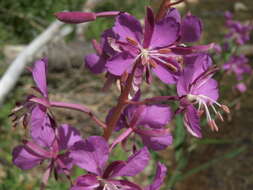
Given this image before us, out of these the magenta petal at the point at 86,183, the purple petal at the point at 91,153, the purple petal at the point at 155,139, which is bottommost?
the magenta petal at the point at 86,183

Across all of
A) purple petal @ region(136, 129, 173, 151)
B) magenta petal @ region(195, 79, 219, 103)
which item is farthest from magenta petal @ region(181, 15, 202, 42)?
purple petal @ region(136, 129, 173, 151)

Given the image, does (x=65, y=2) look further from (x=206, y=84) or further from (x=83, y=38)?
(x=206, y=84)

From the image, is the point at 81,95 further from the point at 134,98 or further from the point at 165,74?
the point at 165,74

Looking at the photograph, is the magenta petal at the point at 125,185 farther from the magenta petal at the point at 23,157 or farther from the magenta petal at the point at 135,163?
the magenta petal at the point at 23,157

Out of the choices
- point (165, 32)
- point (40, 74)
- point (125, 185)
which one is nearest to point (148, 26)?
point (165, 32)

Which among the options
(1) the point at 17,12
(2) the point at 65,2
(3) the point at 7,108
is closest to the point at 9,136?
(3) the point at 7,108

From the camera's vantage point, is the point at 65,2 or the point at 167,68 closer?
the point at 167,68

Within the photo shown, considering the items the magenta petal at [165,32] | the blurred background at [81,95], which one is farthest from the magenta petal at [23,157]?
the blurred background at [81,95]
